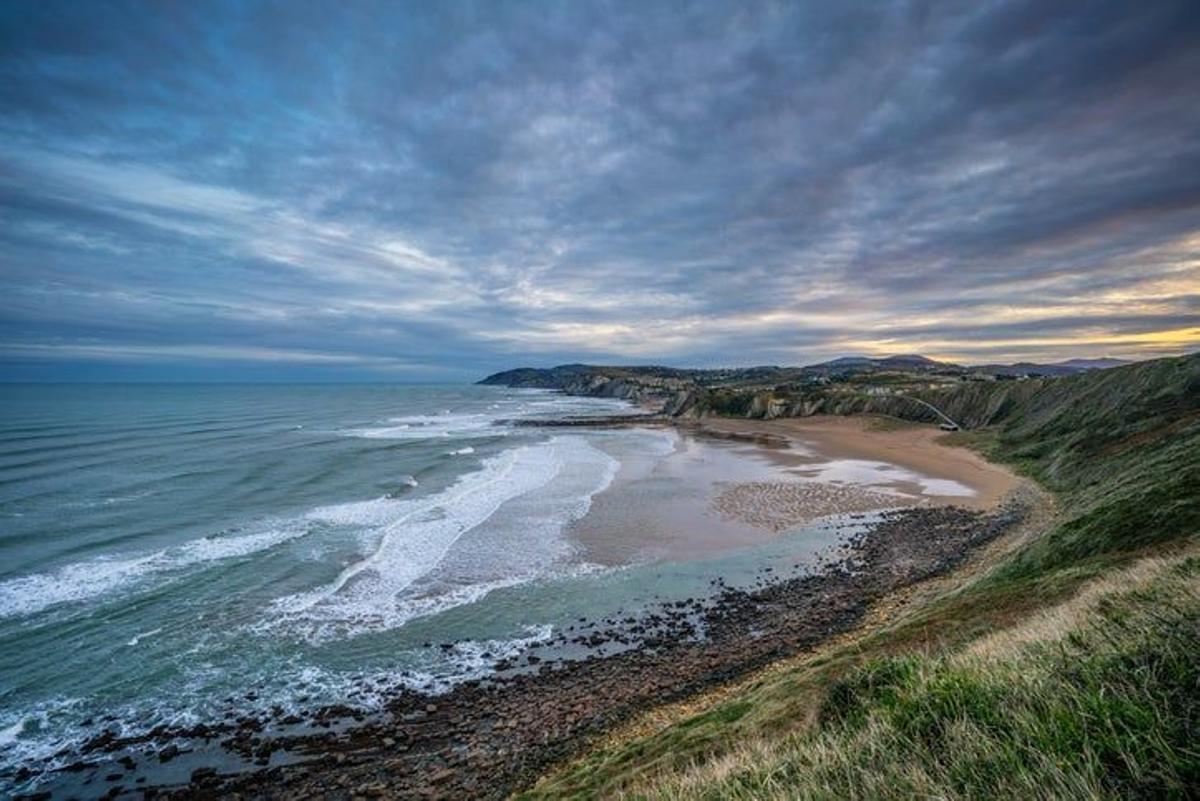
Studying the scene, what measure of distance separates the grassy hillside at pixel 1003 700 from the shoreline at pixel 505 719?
44.1 inches

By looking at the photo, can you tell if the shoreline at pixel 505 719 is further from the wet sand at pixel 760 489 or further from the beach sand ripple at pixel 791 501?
the beach sand ripple at pixel 791 501

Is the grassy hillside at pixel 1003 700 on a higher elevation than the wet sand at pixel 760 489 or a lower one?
higher

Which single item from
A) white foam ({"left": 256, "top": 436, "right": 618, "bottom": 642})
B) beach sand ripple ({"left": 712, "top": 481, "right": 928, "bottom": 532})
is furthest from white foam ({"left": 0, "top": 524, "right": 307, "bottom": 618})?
beach sand ripple ({"left": 712, "top": 481, "right": 928, "bottom": 532})

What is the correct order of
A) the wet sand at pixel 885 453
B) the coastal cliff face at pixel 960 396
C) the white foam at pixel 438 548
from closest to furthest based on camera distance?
the white foam at pixel 438 548 → the wet sand at pixel 885 453 → the coastal cliff face at pixel 960 396

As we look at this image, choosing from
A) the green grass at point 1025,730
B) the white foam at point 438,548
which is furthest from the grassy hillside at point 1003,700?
the white foam at point 438,548

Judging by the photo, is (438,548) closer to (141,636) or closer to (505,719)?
(141,636)

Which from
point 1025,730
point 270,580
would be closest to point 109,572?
point 270,580

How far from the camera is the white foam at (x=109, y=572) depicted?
18.2 meters

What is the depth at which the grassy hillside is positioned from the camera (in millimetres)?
3598

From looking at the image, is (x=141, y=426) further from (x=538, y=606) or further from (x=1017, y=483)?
(x=1017, y=483)

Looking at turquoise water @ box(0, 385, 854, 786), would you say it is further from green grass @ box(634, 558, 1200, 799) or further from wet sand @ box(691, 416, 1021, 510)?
wet sand @ box(691, 416, 1021, 510)

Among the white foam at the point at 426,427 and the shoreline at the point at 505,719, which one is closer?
the shoreline at the point at 505,719

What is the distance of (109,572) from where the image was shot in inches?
812

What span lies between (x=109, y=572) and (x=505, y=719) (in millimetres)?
18790
